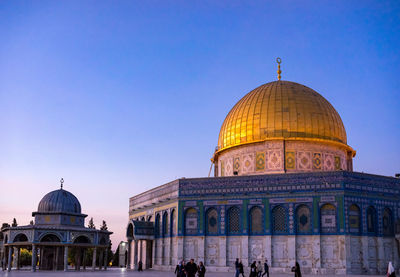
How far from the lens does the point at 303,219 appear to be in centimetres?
2844

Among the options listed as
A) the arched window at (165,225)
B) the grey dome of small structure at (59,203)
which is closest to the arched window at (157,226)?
the arched window at (165,225)

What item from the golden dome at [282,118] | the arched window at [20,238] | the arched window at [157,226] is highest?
the golden dome at [282,118]

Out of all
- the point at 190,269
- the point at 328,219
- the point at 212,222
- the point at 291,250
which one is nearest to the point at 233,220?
the point at 212,222

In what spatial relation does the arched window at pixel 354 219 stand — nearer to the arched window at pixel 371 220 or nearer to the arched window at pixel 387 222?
the arched window at pixel 371 220

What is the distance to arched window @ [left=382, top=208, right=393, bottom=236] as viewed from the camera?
2898 centimetres

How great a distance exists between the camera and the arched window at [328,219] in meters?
27.6

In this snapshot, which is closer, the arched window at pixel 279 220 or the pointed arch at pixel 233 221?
the arched window at pixel 279 220

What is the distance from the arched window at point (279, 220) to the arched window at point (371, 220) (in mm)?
4950

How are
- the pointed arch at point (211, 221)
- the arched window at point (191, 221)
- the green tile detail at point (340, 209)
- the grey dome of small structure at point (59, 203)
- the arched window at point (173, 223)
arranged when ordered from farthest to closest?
the grey dome of small structure at point (59, 203) → the arched window at point (173, 223) → the arched window at point (191, 221) → the pointed arch at point (211, 221) → the green tile detail at point (340, 209)

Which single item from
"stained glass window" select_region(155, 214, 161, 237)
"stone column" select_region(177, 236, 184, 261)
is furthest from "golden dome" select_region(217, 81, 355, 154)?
"stone column" select_region(177, 236, 184, 261)

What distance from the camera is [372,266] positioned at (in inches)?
1088

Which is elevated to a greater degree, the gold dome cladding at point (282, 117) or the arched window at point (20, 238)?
the gold dome cladding at point (282, 117)

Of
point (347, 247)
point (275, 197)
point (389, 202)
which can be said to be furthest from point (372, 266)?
point (275, 197)

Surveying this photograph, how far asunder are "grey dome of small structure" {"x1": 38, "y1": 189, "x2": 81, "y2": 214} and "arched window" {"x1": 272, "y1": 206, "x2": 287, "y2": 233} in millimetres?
15776
